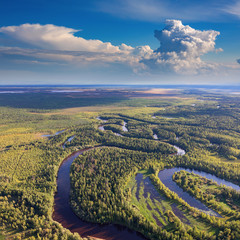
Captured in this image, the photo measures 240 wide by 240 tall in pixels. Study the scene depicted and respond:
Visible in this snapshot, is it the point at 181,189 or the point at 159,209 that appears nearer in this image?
the point at 159,209

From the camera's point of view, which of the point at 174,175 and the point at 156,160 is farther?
the point at 156,160

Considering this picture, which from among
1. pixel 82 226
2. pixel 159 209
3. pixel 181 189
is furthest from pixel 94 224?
pixel 181 189

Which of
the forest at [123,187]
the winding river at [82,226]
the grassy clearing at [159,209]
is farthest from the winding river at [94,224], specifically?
the grassy clearing at [159,209]

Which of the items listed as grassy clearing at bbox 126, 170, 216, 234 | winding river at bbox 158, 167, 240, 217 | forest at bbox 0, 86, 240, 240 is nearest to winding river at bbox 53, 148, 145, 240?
forest at bbox 0, 86, 240, 240

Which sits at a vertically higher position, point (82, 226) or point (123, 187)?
point (123, 187)

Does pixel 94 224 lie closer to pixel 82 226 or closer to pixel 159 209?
→ pixel 82 226

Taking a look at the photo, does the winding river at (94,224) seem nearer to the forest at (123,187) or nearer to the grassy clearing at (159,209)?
the forest at (123,187)

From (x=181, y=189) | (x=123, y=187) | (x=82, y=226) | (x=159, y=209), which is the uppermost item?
(x=123, y=187)

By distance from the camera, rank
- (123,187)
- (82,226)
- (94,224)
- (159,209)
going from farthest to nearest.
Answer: (123,187) < (159,209) < (94,224) < (82,226)

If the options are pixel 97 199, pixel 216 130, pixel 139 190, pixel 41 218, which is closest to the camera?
pixel 41 218

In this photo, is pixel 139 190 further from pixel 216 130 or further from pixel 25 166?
pixel 216 130

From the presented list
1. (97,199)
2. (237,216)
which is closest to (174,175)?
(237,216)
